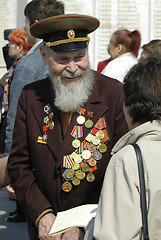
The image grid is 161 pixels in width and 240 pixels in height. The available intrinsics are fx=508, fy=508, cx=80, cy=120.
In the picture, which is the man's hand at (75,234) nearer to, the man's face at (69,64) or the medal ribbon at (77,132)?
the medal ribbon at (77,132)

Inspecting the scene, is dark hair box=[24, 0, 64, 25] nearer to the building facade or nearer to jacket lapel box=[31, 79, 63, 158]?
jacket lapel box=[31, 79, 63, 158]

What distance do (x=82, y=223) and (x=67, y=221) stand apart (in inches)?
5.2

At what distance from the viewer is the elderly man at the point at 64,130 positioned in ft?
9.26

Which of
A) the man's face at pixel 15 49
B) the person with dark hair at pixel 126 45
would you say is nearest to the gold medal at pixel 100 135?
the person with dark hair at pixel 126 45

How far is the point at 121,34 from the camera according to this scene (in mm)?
5871

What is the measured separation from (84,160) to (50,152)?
0.20 metres

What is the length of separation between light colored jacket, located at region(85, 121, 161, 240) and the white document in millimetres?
291

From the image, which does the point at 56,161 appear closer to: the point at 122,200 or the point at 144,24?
the point at 122,200

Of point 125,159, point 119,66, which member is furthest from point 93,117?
point 119,66

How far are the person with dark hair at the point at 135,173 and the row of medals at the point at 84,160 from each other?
2.09 ft

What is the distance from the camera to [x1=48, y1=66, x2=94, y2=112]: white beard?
9.50 ft

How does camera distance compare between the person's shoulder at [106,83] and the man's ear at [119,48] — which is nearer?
the person's shoulder at [106,83]

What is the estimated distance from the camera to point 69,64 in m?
2.90

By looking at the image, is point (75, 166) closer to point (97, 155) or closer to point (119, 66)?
point (97, 155)
